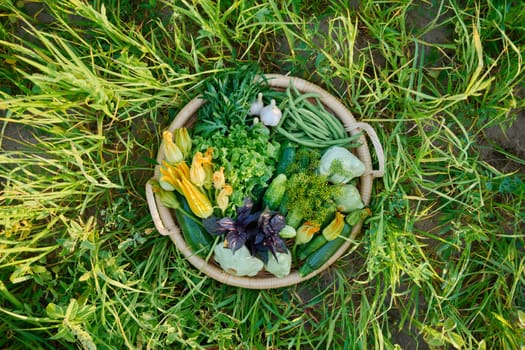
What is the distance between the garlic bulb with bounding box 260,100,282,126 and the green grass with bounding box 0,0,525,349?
10.0 inches

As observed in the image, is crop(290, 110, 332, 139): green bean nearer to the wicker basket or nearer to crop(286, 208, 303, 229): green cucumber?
the wicker basket

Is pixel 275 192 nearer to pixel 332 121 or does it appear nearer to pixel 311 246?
pixel 311 246

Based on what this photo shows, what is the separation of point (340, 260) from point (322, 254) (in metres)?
0.24

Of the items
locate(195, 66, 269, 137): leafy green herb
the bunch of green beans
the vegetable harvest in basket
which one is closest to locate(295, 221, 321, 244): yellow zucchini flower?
the vegetable harvest in basket

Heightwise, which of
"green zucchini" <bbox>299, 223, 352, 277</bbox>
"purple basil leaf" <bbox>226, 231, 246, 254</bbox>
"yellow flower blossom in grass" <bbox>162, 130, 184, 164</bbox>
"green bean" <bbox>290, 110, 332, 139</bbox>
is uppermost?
"yellow flower blossom in grass" <bbox>162, 130, 184, 164</bbox>

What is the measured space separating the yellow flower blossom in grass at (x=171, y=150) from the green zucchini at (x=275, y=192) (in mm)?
365

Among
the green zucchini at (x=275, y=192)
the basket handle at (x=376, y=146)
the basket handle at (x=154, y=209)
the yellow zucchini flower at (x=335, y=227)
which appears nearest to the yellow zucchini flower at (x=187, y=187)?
the basket handle at (x=154, y=209)

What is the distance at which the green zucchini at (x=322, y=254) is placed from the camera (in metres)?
1.89

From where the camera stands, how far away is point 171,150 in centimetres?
173

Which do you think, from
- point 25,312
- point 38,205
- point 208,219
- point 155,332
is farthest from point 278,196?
point 25,312

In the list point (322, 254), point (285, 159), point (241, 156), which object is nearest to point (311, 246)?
point (322, 254)

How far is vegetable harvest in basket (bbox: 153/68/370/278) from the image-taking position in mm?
1749

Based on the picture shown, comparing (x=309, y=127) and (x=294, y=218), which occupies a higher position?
(x=309, y=127)

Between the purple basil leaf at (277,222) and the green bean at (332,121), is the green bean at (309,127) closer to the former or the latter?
the green bean at (332,121)
